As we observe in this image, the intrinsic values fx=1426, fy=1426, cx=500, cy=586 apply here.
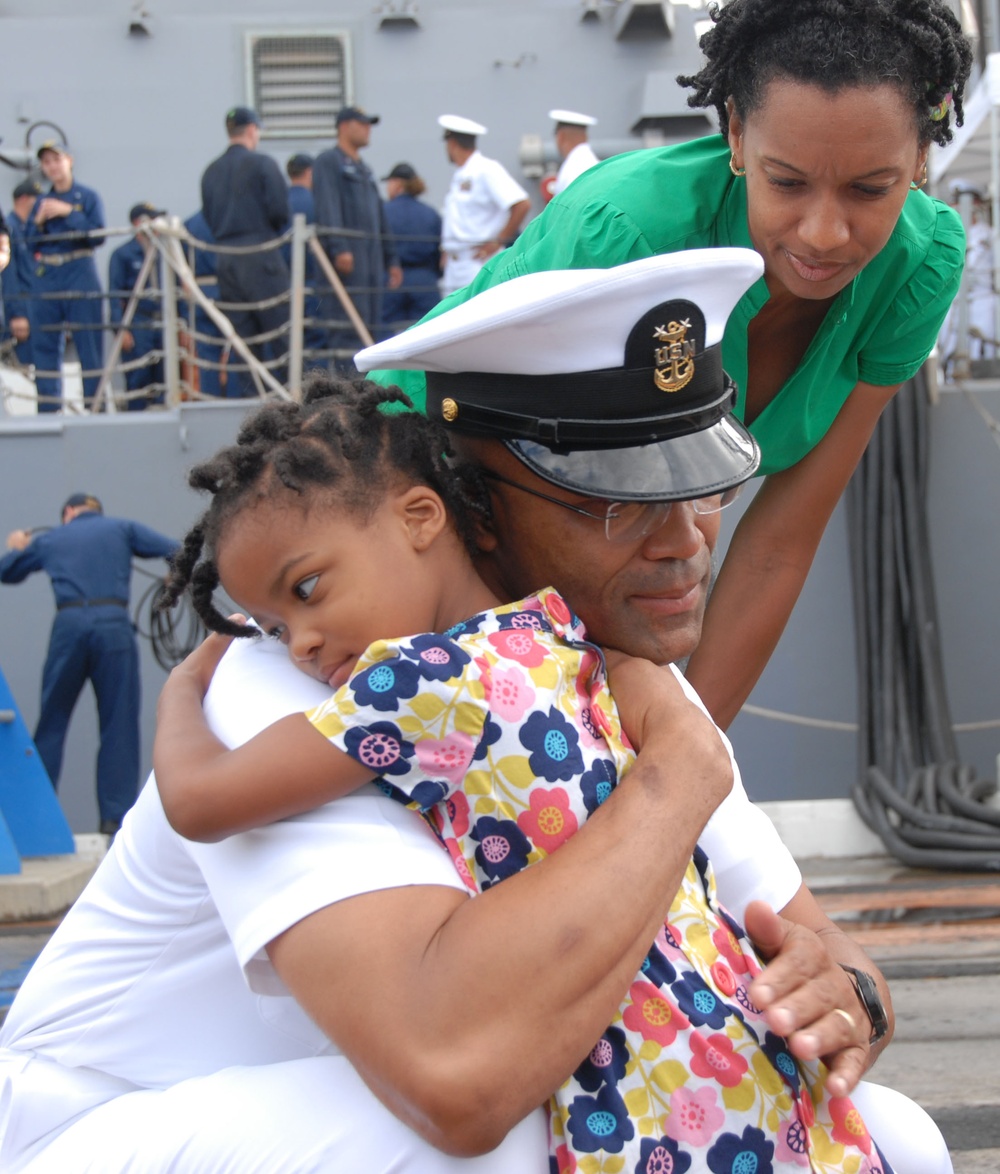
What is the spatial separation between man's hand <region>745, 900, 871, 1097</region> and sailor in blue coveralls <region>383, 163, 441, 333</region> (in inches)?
274

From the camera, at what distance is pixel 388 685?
117 cm

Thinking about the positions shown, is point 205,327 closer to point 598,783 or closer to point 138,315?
point 138,315

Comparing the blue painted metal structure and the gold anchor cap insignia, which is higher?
the gold anchor cap insignia

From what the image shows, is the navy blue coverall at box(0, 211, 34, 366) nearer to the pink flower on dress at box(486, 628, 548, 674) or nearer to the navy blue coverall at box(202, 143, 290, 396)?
the navy blue coverall at box(202, 143, 290, 396)

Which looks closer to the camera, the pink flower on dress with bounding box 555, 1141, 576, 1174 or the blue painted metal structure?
the pink flower on dress with bounding box 555, 1141, 576, 1174

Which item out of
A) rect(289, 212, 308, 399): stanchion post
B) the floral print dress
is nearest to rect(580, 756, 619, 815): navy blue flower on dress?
the floral print dress

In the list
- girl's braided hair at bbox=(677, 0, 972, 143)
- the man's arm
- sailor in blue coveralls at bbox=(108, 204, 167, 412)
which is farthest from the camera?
sailor in blue coveralls at bbox=(108, 204, 167, 412)

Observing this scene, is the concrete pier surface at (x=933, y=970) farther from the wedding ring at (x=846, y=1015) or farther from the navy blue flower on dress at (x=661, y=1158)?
the navy blue flower on dress at (x=661, y=1158)

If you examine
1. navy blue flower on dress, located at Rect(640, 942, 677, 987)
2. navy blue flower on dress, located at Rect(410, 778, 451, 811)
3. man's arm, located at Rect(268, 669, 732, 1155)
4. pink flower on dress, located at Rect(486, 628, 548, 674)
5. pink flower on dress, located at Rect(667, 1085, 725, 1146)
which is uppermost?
pink flower on dress, located at Rect(486, 628, 548, 674)

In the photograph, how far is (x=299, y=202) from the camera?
8906 millimetres

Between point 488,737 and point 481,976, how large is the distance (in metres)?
0.21

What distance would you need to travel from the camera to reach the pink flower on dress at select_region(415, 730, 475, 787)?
118 cm

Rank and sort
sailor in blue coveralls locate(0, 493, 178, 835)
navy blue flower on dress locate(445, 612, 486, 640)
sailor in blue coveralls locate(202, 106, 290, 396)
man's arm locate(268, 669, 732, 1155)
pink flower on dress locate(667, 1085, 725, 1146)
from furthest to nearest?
sailor in blue coveralls locate(202, 106, 290, 396) < sailor in blue coveralls locate(0, 493, 178, 835) < navy blue flower on dress locate(445, 612, 486, 640) < pink flower on dress locate(667, 1085, 725, 1146) < man's arm locate(268, 669, 732, 1155)

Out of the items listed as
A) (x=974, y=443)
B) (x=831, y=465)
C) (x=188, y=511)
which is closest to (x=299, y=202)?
(x=188, y=511)
